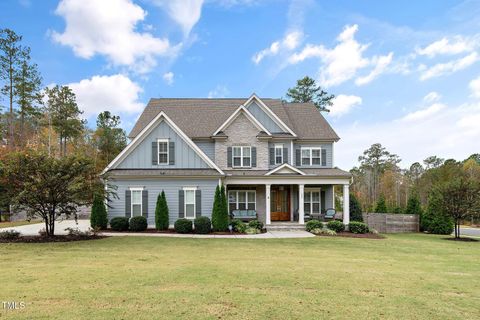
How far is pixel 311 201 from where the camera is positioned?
79.0 feet

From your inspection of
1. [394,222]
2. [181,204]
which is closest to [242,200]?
[181,204]

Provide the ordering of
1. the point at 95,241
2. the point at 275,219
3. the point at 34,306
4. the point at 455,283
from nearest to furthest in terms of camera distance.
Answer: the point at 34,306
the point at 455,283
the point at 95,241
the point at 275,219

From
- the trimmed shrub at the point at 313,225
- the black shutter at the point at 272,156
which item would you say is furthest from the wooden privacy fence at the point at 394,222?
the black shutter at the point at 272,156

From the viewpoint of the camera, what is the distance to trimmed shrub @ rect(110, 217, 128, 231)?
18.6m

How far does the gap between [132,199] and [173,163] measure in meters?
3.41

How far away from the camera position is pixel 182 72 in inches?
1018

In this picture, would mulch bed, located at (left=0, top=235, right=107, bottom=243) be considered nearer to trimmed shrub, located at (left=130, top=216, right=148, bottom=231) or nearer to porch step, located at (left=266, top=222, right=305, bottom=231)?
trimmed shrub, located at (left=130, top=216, right=148, bottom=231)

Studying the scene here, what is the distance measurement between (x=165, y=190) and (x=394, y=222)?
1736 cm

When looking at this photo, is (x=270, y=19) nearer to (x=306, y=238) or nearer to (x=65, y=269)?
(x=306, y=238)

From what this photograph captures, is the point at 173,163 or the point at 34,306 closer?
the point at 34,306

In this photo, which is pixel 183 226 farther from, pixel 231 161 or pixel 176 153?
pixel 231 161

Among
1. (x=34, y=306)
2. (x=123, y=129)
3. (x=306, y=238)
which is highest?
(x=123, y=129)

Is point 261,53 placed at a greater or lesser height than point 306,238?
greater

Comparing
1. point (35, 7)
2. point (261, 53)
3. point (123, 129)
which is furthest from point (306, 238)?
point (123, 129)
